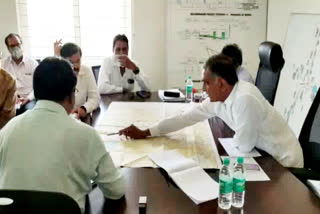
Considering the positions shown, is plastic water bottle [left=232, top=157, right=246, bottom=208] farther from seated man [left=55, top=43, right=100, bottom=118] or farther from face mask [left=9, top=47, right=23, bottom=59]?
face mask [left=9, top=47, right=23, bottom=59]

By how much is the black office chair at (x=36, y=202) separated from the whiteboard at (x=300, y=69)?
109 inches

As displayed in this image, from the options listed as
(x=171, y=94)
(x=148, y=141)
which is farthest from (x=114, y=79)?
(x=148, y=141)

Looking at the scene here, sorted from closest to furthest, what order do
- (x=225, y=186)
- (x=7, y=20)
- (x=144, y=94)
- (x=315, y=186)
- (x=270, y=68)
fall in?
(x=225, y=186)
(x=315, y=186)
(x=270, y=68)
(x=144, y=94)
(x=7, y=20)

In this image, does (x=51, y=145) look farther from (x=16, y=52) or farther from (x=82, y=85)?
(x=16, y=52)

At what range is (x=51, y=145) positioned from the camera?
4.11 feet

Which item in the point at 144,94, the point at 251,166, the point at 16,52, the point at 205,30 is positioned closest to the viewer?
the point at 251,166

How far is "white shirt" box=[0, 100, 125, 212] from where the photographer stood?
48.8 inches

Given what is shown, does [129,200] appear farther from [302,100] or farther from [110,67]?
[302,100]

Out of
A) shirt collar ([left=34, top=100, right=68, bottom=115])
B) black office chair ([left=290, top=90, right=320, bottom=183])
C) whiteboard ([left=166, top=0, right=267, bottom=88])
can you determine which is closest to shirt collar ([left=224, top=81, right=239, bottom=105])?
black office chair ([left=290, top=90, right=320, bottom=183])

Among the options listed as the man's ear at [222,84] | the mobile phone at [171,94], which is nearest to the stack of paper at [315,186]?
the man's ear at [222,84]

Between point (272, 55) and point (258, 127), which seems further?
point (272, 55)

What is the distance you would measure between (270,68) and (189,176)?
150cm

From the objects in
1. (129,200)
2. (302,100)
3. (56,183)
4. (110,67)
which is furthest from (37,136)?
(302,100)

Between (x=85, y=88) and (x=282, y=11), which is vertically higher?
(x=282, y=11)
